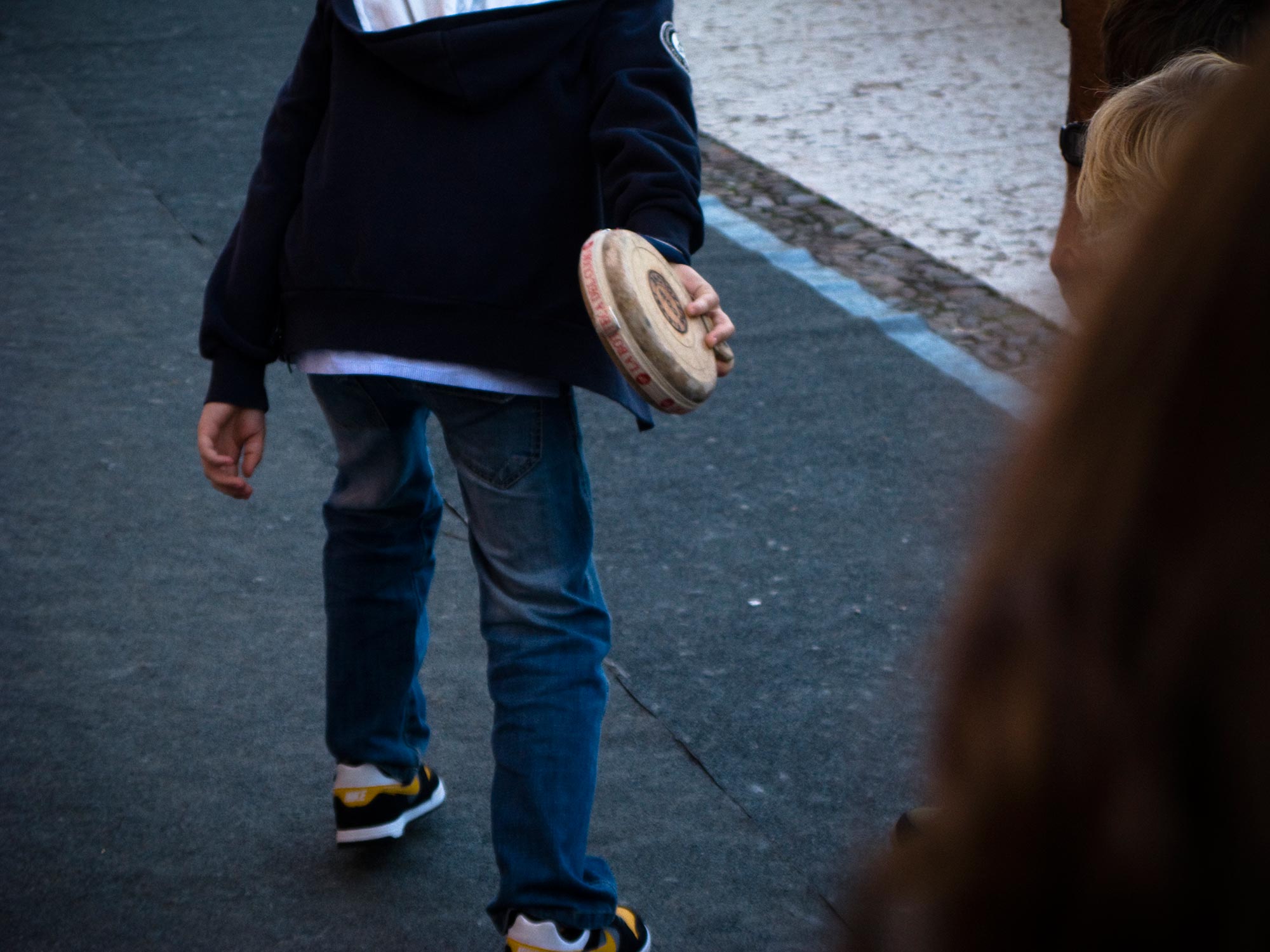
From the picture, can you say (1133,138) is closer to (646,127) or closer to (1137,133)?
(1137,133)

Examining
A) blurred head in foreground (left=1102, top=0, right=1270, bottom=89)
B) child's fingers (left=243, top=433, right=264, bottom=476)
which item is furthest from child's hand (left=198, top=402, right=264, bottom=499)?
blurred head in foreground (left=1102, top=0, right=1270, bottom=89)

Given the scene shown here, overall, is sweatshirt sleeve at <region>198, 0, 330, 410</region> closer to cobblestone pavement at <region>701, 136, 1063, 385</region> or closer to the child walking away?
the child walking away

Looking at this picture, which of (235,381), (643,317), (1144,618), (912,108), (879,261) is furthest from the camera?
(912,108)

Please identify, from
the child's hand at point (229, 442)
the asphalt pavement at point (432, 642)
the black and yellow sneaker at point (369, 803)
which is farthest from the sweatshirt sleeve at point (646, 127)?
the black and yellow sneaker at point (369, 803)

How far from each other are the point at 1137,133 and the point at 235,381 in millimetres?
1338

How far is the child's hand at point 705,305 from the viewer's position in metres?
1.94

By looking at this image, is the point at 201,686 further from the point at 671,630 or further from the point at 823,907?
the point at 823,907

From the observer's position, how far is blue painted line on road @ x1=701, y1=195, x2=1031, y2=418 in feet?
15.0

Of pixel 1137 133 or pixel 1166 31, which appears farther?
pixel 1166 31

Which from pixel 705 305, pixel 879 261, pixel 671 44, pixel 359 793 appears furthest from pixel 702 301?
pixel 879 261

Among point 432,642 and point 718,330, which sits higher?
point 718,330

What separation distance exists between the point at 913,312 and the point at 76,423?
2823 millimetres

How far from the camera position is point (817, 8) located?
10539mm

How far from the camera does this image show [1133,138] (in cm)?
180
